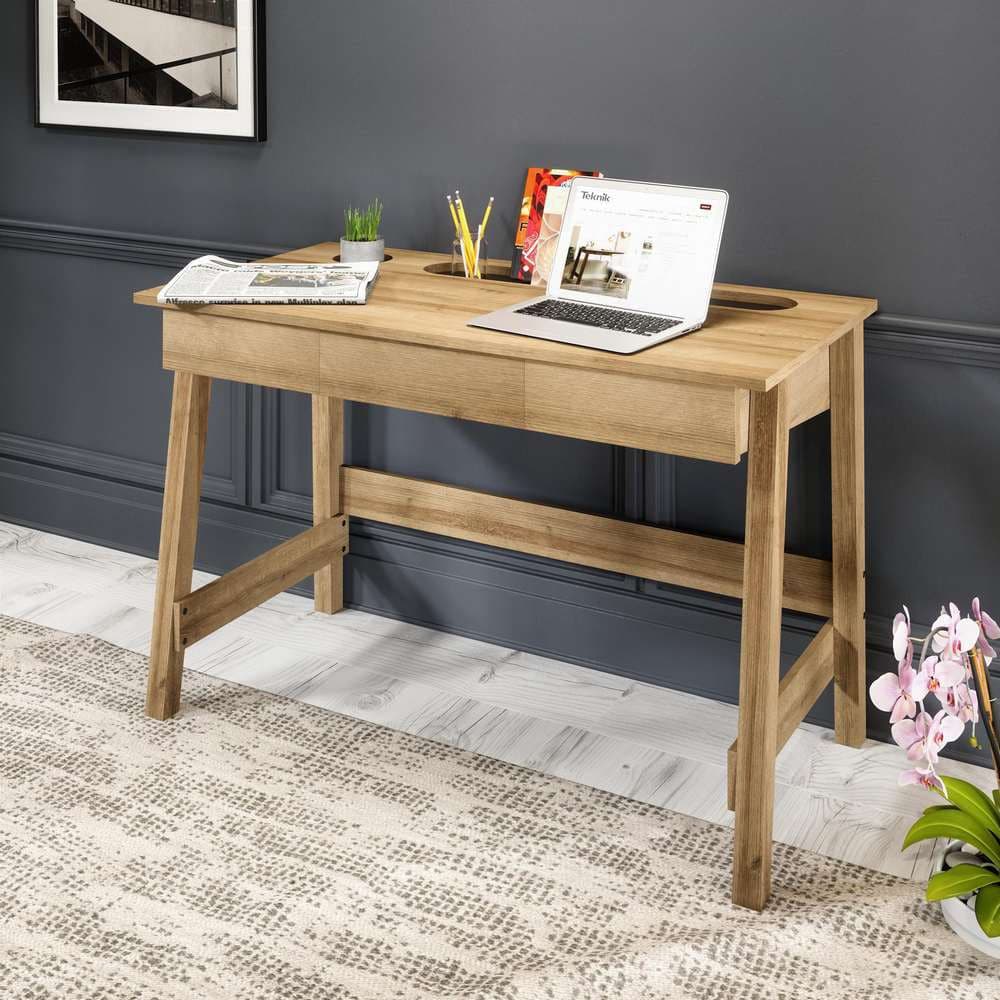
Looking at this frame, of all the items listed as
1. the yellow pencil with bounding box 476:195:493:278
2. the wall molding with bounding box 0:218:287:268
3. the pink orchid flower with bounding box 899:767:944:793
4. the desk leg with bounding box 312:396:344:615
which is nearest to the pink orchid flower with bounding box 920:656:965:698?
the pink orchid flower with bounding box 899:767:944:793

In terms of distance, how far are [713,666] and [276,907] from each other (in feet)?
3.40

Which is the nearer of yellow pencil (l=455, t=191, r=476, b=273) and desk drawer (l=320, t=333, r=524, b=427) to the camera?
desk drawer (l=320, t=333, r=524, b=427)

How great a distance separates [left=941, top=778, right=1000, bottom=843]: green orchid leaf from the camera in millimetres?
1805

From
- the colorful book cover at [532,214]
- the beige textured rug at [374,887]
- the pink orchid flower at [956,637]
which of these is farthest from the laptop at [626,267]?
the beige textured rug at [374,887]

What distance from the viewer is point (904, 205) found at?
7.02ft

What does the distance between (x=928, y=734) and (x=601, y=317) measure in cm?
78

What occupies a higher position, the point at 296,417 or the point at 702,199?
the point at 702,199

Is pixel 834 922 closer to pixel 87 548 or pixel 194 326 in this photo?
pixel 194 326

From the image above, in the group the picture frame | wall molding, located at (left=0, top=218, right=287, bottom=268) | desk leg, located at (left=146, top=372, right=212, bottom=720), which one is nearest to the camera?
desk leg, located at (left=146, top=372, right=212, bottom=720)

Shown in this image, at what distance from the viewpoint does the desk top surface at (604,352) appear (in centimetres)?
175

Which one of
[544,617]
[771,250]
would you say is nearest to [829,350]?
[771,250]

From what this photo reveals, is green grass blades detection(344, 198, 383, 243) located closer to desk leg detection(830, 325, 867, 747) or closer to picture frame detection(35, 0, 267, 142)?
picture frame detection(35, 0, 267, 142)

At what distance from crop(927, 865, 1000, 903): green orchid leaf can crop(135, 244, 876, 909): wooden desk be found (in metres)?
0.24

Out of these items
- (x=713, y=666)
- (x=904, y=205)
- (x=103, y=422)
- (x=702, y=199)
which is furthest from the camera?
(x=103, y=422)
